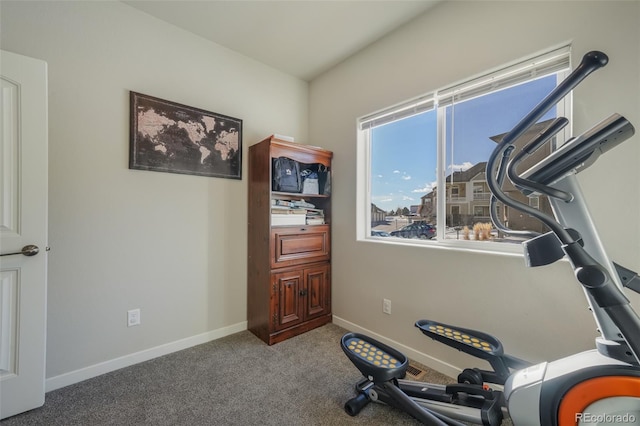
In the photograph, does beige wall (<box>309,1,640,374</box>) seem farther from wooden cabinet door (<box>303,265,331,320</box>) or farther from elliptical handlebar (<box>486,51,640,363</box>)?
elliptical handlebar (<box>486,51,640,363</box>)

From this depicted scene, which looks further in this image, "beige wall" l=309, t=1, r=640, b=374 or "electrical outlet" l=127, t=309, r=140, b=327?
"electrical outlet" l=127, t=309, r=140, b=327

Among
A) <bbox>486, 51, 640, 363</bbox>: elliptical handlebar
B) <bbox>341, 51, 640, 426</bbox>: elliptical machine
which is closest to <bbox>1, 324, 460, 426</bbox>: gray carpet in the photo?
<bbox>341, 51, 640, 426</bbox>: elliptical machine

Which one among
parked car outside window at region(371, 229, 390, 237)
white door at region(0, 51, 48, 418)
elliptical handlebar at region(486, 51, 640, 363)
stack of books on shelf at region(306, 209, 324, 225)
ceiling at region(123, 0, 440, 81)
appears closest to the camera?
elliptical handlebar at region(486, 51, 640, 363)

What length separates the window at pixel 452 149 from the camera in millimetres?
1611

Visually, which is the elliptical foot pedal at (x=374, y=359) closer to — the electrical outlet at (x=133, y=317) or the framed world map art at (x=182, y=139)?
the electrical outlet at (x=133, y=317)

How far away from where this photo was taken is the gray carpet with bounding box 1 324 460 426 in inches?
57.1

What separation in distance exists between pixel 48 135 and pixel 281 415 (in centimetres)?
218

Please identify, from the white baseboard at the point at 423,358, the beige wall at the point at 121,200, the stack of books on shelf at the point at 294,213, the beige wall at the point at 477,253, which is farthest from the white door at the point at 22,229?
the white baseboard at the point at 423,358

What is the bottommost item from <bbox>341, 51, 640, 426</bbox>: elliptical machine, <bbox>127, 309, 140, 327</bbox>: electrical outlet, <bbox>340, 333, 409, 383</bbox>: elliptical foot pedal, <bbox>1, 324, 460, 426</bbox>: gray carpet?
<bbox>1, 324, 460, 426</bbox>: gray carpet

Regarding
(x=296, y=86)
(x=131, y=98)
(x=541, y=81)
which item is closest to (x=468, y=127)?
(x=541, y=81)

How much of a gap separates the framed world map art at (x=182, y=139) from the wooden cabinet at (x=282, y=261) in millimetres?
231

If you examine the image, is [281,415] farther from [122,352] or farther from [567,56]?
[567,56]

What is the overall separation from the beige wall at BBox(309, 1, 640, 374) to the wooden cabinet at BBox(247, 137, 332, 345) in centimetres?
17

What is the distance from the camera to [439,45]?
193 cm
